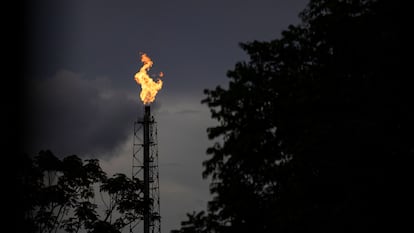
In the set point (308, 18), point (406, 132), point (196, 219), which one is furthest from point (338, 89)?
point (196, 219)

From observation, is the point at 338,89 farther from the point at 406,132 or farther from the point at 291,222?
the point at 291,222

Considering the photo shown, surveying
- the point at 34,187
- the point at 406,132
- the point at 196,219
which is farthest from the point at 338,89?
the point at 34,187

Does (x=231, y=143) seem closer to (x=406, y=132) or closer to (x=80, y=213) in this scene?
(x=406, y=132)

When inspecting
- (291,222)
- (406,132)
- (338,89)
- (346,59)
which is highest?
(346,59)

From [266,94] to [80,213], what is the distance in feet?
49.4

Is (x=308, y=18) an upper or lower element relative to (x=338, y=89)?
upper

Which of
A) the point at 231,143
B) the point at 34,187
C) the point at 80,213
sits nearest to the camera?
the point at 231,143

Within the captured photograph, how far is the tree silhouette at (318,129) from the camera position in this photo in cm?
1442

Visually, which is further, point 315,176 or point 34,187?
point 34,187

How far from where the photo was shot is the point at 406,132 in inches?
601

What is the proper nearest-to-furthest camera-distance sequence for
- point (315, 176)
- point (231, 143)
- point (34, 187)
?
point (315, 176), point (231, 143), point (34, 187)

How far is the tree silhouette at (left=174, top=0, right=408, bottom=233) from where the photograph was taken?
1442cm

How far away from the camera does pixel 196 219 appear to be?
58.1ft

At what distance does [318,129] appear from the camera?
587 inches
